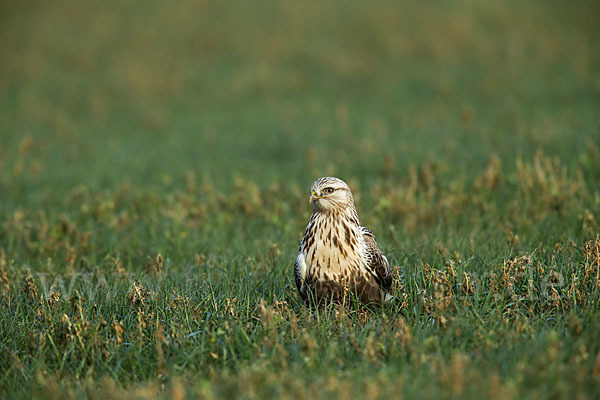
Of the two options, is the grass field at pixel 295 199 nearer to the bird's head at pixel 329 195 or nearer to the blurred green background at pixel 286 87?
the blurred green background at pixel 286 87

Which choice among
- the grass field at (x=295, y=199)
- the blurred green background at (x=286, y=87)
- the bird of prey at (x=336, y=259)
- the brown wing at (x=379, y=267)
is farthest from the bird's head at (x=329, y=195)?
the blurred green background at (x=286, y=87)

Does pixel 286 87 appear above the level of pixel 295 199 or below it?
above

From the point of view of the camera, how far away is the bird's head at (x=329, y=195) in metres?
4.98

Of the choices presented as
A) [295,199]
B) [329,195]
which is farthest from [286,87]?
[329,195]

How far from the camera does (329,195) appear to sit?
497 centimetres

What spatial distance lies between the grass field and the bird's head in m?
0.76

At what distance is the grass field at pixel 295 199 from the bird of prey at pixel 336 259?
0.50 feet

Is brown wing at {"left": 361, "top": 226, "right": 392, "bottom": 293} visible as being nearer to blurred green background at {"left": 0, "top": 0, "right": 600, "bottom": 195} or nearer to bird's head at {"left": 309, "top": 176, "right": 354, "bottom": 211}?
bird's head at {"left": 309, "top": 176, "right": 354, "bottom": 211}

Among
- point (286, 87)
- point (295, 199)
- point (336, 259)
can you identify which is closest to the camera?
point (336, 259)

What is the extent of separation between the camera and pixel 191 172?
976 centimetres

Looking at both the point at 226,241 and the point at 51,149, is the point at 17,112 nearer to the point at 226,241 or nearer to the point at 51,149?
the point at 51,149

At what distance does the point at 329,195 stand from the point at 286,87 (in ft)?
39.5

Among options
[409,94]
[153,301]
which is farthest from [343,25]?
[153,301]

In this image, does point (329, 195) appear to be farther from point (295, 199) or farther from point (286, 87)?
point (286, 87)
